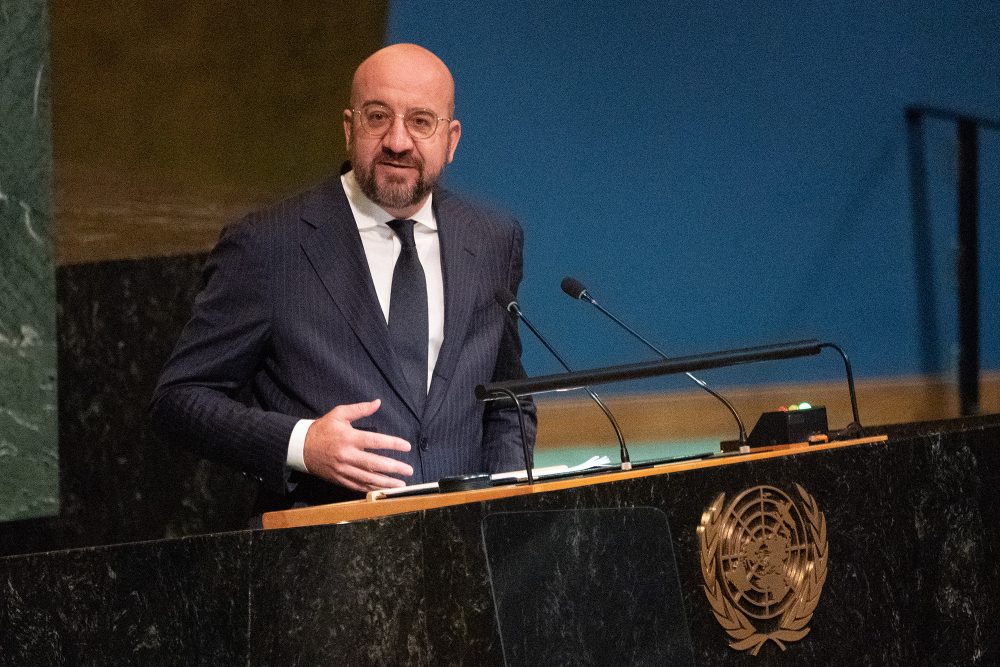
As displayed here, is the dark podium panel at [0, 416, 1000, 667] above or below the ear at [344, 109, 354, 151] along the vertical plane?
below

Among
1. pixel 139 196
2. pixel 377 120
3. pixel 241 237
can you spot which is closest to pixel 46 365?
pixel 139 196

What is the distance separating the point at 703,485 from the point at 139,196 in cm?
224

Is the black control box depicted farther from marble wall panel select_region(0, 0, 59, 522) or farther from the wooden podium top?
marble wall panel select_region(0, 0, 59, 522)

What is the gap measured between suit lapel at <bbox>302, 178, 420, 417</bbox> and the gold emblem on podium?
2.90 ft

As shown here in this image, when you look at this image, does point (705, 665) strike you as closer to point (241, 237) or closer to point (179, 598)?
point (179, 598)

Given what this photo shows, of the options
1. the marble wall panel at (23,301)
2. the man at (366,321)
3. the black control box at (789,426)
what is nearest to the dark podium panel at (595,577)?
the black control box at (789,426)

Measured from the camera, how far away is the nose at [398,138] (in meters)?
2.54

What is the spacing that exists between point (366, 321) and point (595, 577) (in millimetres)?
1009

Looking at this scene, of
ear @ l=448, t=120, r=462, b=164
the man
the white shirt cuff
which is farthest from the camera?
ear @ l=448, t=120, r=462, b=164

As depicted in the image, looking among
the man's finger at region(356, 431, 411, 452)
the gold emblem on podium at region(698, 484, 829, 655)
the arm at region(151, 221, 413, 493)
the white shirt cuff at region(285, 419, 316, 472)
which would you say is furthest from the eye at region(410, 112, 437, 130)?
the gold emblem on podium at region(698, 484, 829, 655)

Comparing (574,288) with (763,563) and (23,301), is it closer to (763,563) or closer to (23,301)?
(763,563)

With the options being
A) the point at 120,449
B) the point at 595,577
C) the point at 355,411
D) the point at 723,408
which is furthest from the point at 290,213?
the point at 723,408

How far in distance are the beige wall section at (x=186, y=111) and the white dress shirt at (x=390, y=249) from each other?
931 mm

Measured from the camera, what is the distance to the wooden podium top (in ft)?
5.28
